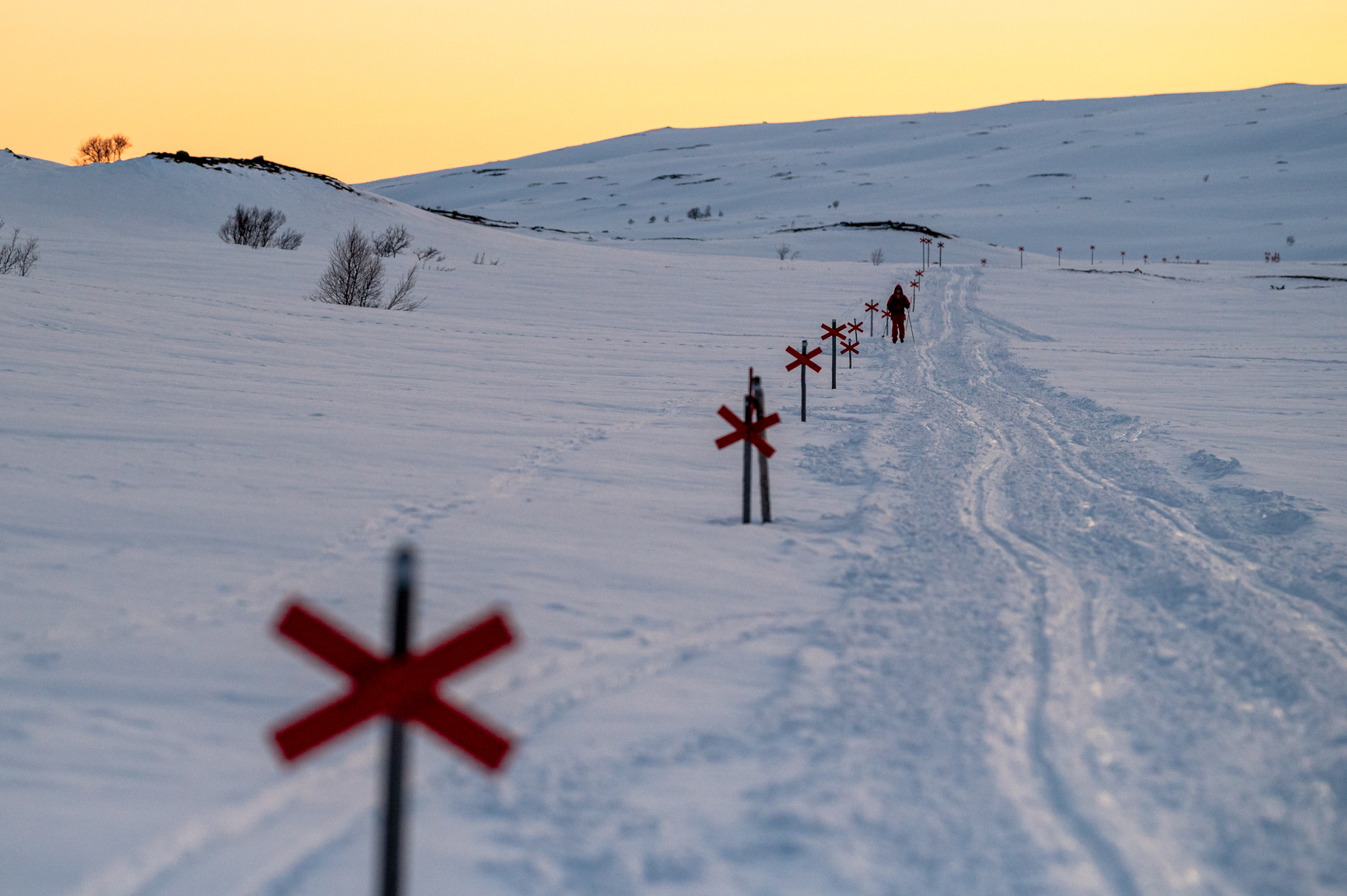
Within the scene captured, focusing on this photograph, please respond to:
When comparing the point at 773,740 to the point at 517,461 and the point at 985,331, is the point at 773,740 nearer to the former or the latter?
the point at 517,461

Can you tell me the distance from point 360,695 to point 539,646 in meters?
2.72

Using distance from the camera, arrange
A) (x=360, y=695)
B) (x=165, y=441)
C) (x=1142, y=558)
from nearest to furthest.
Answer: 1. (x=360, y=695)
2. (x=1142, y=558)
3. (x=165, y=441)

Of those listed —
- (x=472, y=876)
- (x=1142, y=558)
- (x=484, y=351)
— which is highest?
(x=484, y=351)

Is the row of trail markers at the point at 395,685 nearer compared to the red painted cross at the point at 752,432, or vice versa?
the row of trail markers at the point at 395,685

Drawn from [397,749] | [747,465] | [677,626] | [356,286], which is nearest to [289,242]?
[356,286]

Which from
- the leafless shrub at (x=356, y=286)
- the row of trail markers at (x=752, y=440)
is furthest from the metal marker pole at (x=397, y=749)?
the leafless shrub at (x=356, y=286)

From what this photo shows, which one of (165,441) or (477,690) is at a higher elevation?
(165,441)

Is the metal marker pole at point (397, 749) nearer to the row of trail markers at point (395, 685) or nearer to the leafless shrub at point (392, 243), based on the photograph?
the row of trail markers at point (395, 685)

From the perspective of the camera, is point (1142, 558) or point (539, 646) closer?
point (539, 646)

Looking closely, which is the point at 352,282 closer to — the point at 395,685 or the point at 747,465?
the point at 747,465

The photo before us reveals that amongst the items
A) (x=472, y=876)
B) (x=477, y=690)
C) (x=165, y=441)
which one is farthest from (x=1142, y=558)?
(x=165, y=441)

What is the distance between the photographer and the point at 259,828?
11.1 feet

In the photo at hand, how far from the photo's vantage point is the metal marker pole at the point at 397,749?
7.34 feet

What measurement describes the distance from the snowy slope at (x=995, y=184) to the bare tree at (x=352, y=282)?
129ft
